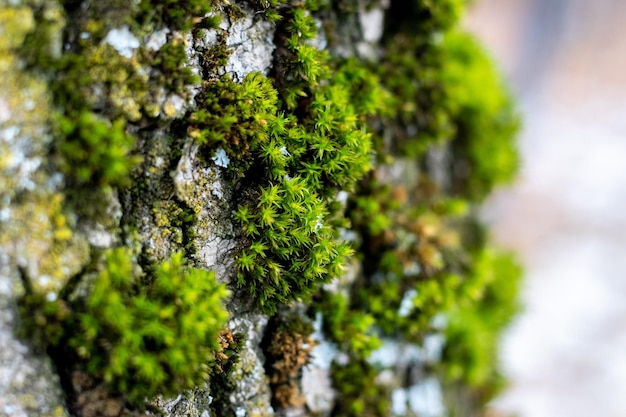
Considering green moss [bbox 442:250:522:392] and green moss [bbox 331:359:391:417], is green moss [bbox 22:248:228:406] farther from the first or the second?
green moss [bbox 442:250:522:392]

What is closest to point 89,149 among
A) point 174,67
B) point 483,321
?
point 174,67

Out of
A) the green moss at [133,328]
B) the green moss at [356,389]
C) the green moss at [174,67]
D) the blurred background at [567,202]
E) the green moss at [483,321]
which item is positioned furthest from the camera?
the blurred background at [567,202]

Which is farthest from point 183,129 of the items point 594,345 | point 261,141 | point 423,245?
point 594,345

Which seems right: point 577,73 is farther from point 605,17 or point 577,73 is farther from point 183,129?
point 183,129

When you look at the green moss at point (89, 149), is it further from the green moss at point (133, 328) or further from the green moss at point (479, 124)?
the green moss at point (479, 124)

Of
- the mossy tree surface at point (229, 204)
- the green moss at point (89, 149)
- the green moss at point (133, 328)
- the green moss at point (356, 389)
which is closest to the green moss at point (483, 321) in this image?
the mossy tree surface at point (229, 204)

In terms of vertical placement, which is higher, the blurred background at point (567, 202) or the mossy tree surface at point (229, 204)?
the blurred background at point (567, 202)

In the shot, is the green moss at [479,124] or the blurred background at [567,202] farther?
the blurred background at [567,202]

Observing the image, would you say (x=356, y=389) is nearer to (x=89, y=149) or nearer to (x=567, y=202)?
(x=89, y=149)

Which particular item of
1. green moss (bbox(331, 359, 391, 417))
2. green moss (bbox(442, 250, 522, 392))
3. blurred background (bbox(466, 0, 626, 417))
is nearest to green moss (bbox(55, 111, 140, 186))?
green moss (bbox(331, 359, 391, 417))
